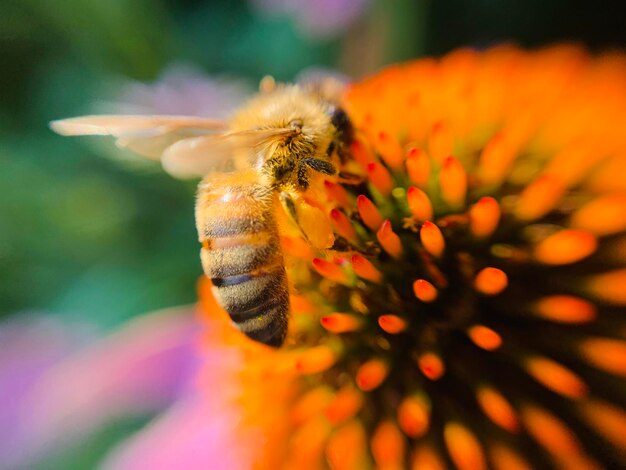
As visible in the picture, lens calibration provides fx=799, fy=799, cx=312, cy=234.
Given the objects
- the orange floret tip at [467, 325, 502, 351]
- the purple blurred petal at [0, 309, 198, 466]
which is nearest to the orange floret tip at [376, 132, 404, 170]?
the orange floret tip at [467, 325, 502, 351]

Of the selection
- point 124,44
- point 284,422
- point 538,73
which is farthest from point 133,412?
point 538,73

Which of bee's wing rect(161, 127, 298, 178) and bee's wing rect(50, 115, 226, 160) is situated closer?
bee's wing rect(161, 127, 298, 178)

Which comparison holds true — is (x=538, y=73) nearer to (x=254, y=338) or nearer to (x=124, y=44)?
(x=254, y=338)

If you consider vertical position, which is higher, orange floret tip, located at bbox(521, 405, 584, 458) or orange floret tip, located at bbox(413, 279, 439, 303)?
orange floret tip, located at bbox(413, 279, 439, 303)

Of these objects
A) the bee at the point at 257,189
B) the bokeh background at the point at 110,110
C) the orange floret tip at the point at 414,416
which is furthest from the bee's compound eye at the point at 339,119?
the bokeh background at the point at 110,110

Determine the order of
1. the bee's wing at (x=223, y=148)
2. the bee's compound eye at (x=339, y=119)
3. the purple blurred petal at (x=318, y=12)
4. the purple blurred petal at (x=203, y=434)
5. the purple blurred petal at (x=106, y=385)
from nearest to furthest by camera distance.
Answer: the bee's wing at (x=223, y=148)
the bee's compound eye at (x=339, y=119)
the purple blurred petal at (x=203, y=434)
the purple blurred petal at (x=106, y=385)
the purple blurred petal at (x=318, y=12)

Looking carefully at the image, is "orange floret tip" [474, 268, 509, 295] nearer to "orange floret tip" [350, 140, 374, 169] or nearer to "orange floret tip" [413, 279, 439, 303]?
"orange floret tip" [413, 279, 439, 303]

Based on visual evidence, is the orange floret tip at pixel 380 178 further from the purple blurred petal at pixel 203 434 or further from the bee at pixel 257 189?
the purple blurred petal at pixel 203 434
